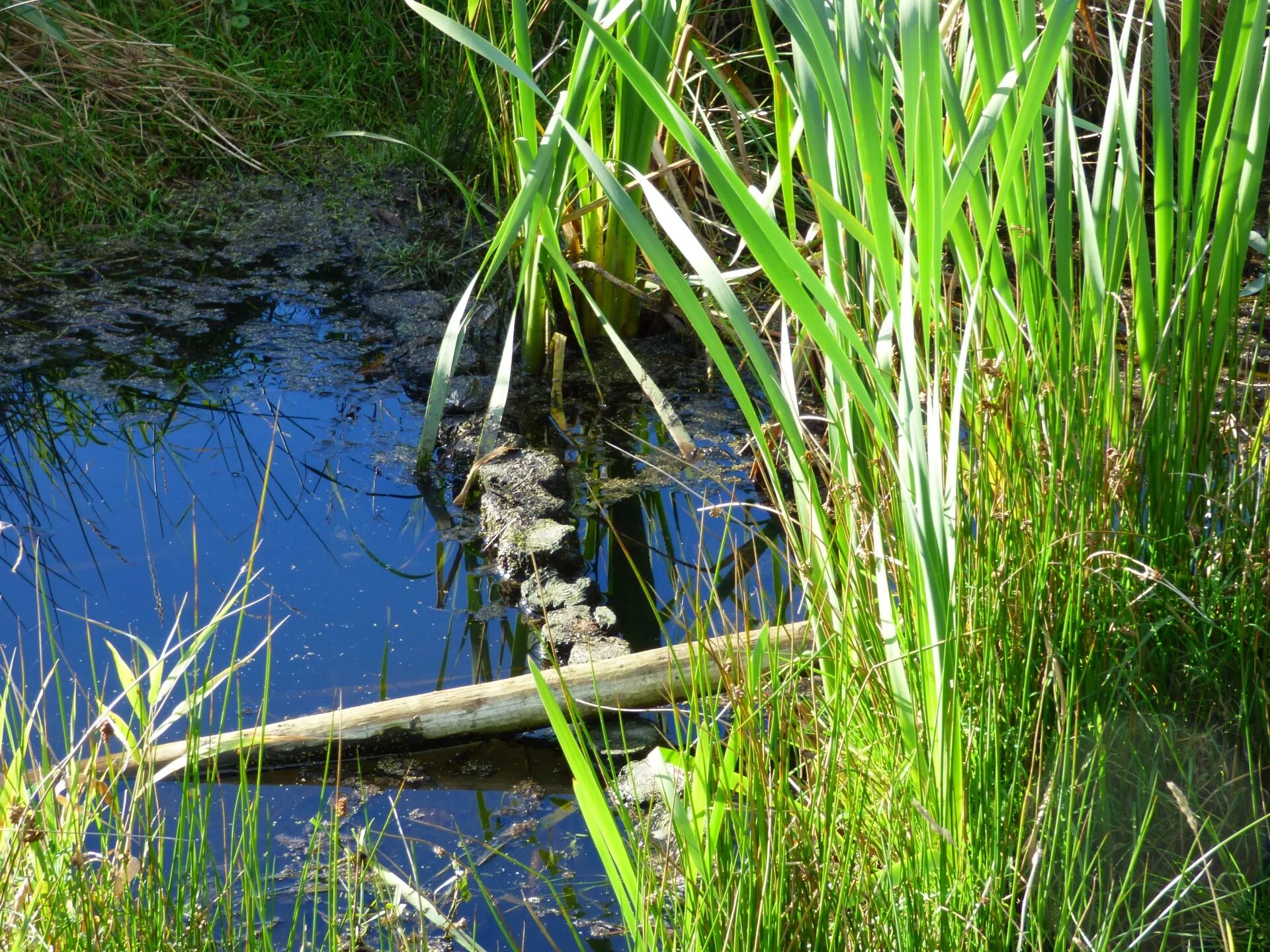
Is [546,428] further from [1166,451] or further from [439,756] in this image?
[1166,451]

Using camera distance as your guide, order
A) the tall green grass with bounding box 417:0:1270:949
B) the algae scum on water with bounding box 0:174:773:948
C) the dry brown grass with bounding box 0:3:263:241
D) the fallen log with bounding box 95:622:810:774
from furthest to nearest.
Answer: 1. the dry brown grass with bounding box 0:3:263:241
2. the fallen log with bounding box 95:622:810:774
3. the algae scum on water with bounding box 0:174:773:948
4. the tall green grass with bounding box 417:0:1270:949

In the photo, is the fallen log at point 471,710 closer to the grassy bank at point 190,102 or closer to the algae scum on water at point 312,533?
the algae scum on water at point 312,533

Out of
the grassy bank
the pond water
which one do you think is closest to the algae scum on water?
the pond water

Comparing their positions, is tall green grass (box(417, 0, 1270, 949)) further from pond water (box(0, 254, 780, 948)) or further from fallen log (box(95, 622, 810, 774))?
fallen log (box(95, 622, 810, 774))

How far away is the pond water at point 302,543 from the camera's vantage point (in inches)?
69.3

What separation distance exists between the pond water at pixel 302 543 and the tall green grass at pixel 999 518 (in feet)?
0.86

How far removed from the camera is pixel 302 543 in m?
2.46

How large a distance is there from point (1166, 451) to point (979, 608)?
323mm

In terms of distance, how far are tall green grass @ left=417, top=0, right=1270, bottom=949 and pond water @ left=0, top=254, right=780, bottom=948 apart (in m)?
0.26

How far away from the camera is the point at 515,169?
3105 mm

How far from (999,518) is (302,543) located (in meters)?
1.63

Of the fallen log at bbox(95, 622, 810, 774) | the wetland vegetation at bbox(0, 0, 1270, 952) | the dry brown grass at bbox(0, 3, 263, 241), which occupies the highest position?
the dry brown grass at bbox(0, 3, 263, 241)

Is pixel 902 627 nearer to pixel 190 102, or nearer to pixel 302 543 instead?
pixel 302 543

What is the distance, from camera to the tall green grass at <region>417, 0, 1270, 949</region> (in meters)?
1.06
